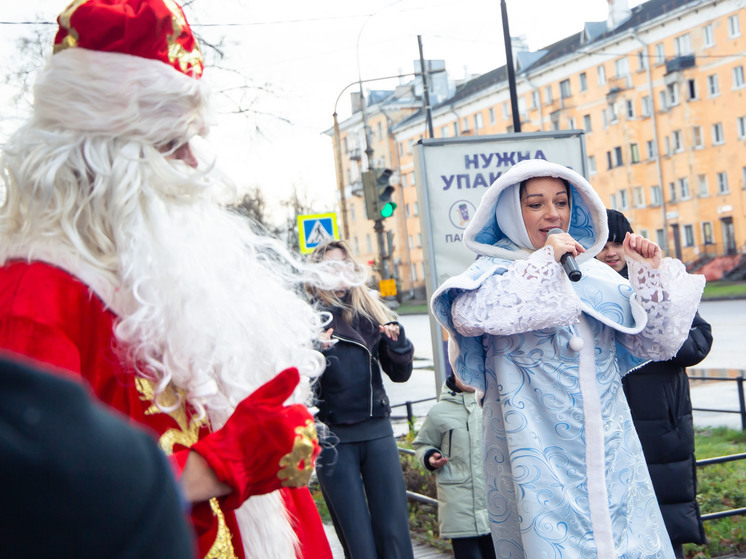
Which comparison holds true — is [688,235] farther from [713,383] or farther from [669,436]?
[669,436]

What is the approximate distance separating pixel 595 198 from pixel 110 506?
9.85 ft

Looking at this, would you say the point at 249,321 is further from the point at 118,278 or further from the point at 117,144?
the point at 117,144

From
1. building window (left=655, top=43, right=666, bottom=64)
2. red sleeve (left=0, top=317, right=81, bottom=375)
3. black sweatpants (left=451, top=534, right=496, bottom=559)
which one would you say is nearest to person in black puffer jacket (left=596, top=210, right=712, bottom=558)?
black sweatpants (left=451, top=534, right=496, bottom=559)

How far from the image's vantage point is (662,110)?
50.2 meters

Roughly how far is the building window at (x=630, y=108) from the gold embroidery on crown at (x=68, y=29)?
54082 mm

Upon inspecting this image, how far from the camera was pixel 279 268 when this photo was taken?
188 centimetres

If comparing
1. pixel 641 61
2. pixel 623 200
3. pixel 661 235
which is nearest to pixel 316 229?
pixel 661 235

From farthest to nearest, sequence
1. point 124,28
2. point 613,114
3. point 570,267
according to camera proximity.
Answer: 1. point 613,114
2. point 570,267
3. point 124,28

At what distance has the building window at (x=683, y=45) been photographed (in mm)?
47656

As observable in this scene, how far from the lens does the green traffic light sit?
14.2 meters

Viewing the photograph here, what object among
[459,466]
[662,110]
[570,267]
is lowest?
[459,466]

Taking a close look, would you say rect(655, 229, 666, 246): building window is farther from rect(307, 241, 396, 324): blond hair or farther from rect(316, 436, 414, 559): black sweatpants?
rect(316, 436, 414, 559): black sweatpants

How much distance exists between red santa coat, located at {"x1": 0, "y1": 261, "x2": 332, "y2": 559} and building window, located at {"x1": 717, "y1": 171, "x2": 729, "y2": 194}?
49925mm

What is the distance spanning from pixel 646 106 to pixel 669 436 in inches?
2003
